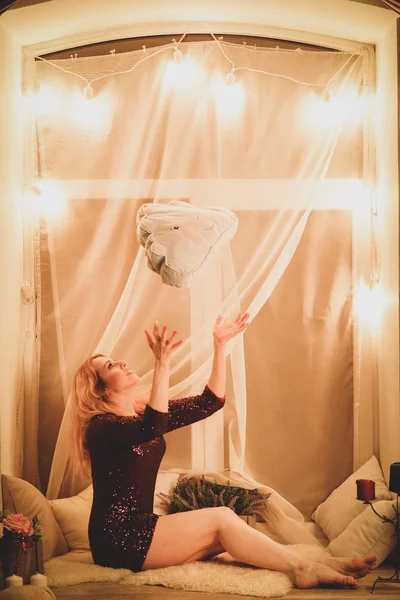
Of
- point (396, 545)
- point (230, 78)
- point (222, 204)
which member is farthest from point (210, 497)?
point (230, 78)

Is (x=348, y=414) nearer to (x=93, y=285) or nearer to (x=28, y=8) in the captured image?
(x=93, y=285)

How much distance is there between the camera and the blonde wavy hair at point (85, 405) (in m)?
3.28

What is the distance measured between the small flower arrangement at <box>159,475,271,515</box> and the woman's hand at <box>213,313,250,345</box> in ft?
2.20

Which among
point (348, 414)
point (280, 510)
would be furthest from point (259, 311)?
point (280, 510)

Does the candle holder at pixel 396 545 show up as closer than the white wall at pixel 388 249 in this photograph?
Yes

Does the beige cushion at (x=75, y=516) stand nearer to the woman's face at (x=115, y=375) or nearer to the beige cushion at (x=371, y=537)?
the woman's face at (x=115, y=375)

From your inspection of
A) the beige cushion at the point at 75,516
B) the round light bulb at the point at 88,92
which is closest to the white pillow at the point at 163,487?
the beige cushion at the point at 75,516

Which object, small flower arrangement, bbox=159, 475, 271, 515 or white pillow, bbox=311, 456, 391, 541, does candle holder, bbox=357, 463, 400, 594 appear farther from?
small flower arrangement, bbox=159, 475, 271, 515

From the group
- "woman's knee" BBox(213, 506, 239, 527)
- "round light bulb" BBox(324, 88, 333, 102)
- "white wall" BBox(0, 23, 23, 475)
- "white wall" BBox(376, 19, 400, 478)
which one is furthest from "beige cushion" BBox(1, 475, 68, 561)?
"round light bulb" BBox(324, 88, 333, 102)

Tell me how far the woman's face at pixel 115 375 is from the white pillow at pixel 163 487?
57 centimetres

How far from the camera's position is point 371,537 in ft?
10.5

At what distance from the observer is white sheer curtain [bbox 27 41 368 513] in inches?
149

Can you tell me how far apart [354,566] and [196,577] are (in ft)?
2.07

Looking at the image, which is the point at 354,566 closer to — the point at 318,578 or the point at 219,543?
the point at 318,578
